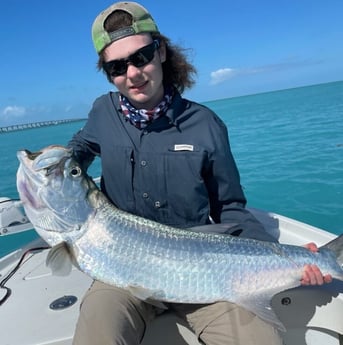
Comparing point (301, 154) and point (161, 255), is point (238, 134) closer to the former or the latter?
point (301, 154)

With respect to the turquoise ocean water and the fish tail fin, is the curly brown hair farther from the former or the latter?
the turquoise ocean water

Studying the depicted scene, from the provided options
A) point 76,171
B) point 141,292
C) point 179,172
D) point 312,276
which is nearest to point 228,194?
point 179,172

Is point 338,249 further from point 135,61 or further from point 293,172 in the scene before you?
point 293,172

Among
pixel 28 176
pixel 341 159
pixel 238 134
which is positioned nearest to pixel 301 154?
pixel 341 159

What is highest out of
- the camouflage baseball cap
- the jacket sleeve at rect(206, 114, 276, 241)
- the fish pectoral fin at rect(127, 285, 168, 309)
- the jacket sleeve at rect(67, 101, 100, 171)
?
the camouflage baseball cap

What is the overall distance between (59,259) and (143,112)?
1.06 m

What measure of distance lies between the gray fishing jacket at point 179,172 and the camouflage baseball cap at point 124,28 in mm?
507

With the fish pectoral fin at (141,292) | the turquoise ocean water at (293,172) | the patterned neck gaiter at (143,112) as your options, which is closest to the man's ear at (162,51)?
the patterned neck gaiter at (143,112)

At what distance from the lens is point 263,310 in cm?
215

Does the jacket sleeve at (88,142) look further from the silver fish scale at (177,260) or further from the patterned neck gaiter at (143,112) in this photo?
the silver fish scale at (177,260)

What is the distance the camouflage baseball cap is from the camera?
242 centimetres

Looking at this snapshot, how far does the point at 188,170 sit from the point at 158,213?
34 centimetres

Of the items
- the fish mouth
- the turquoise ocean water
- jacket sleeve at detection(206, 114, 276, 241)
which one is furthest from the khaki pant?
the turquoise ocean water

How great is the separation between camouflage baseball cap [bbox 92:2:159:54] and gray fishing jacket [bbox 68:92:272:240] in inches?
19.9
